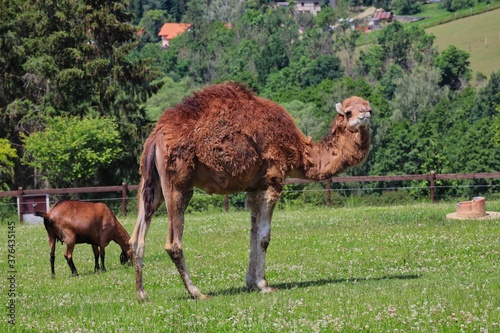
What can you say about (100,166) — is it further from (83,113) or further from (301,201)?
(301,201)

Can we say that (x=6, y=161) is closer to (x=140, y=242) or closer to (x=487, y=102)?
(x=140, y=242)

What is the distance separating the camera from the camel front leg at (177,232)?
13672 mm

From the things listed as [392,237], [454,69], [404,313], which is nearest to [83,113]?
[392,237]

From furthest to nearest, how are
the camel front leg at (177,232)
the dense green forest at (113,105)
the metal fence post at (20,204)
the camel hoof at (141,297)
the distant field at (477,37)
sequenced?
1. the distant field at (477,37)
2. the dense green forest at (113,105)
3. the metal fence post at (20,204)
4. the camel front leg at (177,232)
5. the camel hoof at (141,297)

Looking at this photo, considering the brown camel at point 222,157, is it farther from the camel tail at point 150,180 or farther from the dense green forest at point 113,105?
the dense green forest at point 113,105

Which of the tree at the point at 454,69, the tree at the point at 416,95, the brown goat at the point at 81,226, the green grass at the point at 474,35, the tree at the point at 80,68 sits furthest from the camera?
the green grass at the point at 474,35

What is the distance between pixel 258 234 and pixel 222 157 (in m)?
1.46

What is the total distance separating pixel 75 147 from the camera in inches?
2120

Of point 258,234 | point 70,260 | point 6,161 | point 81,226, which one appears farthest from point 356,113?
point 6,161

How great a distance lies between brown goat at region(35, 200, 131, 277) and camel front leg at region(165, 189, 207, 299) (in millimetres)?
5381

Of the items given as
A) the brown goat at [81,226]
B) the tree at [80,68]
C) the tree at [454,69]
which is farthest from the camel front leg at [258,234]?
the tree at [454,69]

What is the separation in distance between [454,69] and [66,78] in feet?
313

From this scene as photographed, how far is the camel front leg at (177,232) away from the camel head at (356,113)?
3.12m

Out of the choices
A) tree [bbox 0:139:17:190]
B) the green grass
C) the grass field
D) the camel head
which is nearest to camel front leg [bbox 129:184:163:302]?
the grass field
